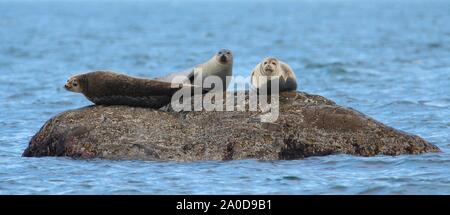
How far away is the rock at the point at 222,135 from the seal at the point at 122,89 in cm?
21

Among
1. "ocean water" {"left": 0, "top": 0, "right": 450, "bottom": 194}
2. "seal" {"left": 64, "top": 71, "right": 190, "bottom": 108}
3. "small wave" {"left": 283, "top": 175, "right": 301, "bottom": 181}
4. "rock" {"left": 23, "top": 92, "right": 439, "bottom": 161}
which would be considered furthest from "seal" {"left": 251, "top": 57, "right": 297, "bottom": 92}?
"small wave" {"left": 283, "top": 175, "right": 301, "bottom": 181}

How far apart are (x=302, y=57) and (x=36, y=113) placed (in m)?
18.4

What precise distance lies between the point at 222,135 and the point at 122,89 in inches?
55.9

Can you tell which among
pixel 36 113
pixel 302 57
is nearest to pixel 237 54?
pixel 302 57

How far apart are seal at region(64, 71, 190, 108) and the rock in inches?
8.1

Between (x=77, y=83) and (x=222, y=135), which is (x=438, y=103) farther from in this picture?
(x=77, y=83)

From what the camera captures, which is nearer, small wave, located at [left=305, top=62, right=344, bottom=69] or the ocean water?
the ocean water

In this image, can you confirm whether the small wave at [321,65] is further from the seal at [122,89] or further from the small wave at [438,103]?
the seal at [122,89]

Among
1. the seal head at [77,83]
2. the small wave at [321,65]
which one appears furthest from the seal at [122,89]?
the small wave at [321,65]

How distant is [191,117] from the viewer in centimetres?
1169

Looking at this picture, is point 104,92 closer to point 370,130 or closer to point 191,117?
point 191,117

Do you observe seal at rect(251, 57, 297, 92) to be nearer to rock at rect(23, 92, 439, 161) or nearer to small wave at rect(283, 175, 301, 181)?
rock at rect(23, 92, 439, 161)

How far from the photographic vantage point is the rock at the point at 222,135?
11266 mm

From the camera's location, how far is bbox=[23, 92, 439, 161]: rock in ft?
37.0
